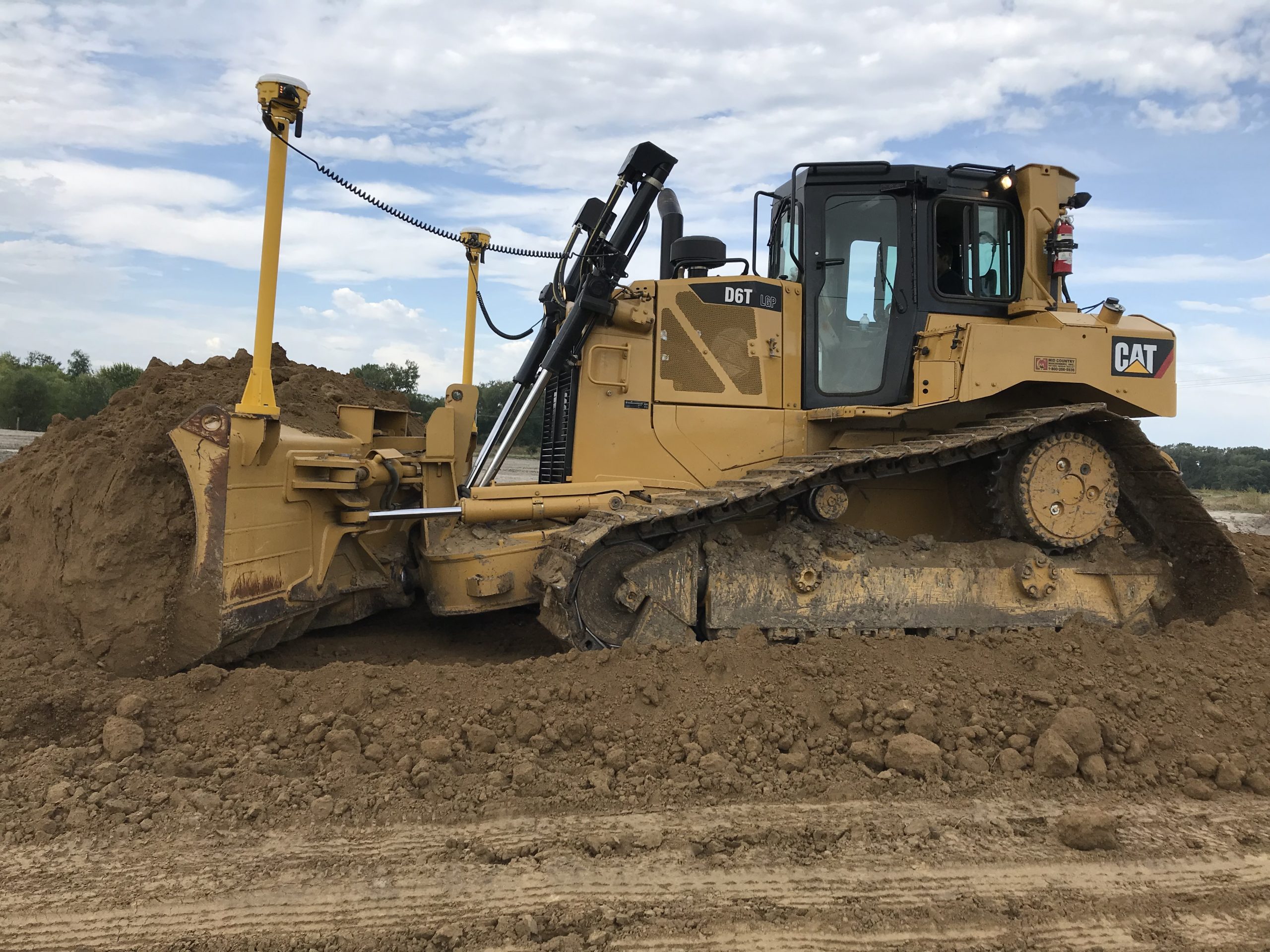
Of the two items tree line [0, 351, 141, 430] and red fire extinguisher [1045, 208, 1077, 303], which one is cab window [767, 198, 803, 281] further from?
tree line [0, 351, 141, 430]

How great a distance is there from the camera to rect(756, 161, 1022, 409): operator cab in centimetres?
576

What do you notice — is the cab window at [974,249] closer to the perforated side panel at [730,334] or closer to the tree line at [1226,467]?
the perforated side panel at [730,334]

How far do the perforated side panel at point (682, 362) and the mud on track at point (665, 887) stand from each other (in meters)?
2.98

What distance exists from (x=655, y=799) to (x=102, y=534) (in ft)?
10.4

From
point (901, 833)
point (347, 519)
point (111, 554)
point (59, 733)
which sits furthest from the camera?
point (347, 519)

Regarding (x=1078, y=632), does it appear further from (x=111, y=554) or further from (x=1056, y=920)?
(x=111, y=554)

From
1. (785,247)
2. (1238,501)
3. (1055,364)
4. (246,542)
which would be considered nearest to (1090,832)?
(1055,364)

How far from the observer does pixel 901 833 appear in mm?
3342

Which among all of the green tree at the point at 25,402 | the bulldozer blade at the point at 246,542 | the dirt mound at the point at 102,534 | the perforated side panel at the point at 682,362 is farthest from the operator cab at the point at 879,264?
the green tree at the point at 25,402

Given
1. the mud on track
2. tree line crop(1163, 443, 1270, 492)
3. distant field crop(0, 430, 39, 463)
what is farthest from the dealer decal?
tree line crop(1163, 443, 1270, 492)

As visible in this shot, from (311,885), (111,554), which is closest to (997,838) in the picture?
(311,885)

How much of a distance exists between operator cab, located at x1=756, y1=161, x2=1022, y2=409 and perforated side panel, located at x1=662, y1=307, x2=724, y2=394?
2.33 feet

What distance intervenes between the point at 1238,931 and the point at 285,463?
4.60 meters

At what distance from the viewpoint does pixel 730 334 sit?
5801 mm
